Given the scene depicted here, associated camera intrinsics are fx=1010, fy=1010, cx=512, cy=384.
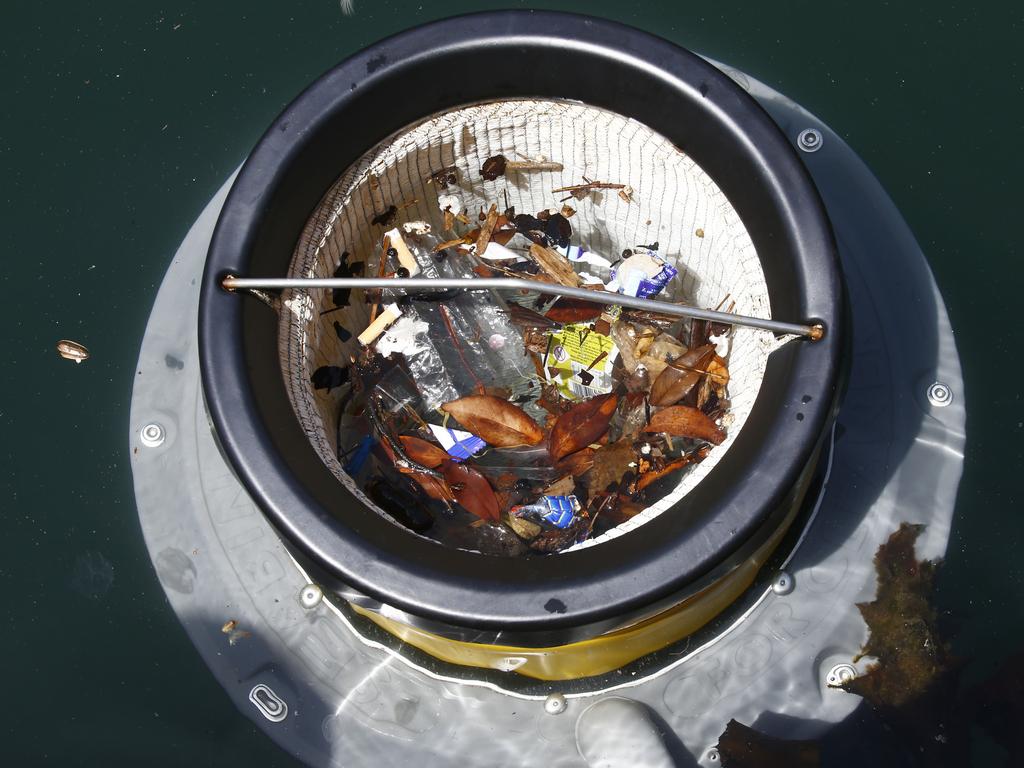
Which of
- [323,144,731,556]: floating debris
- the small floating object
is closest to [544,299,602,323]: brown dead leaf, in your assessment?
[323,144,731,556]: floating debris

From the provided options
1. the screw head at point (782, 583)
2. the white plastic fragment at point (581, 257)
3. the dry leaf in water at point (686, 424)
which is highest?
the white plastic fragment at point (581, 257)

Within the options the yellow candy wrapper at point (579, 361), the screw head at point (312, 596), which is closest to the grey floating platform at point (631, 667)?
the screw head at point (312, 596)

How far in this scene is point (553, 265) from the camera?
1048 millimetres

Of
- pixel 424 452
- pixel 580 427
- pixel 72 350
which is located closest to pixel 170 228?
pixel 72 350

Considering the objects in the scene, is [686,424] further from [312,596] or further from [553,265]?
[312,596]

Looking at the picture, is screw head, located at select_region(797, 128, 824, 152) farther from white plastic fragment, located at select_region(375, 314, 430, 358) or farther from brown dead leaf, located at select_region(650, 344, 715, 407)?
white plastic fragment, located at select_region(375, 314, 430, 358)

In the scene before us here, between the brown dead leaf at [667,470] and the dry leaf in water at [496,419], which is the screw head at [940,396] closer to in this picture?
the brown dead leaf at [667,470]

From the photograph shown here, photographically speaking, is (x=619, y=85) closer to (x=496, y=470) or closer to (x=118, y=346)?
(x=496, y=470)

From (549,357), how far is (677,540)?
1.29 ft

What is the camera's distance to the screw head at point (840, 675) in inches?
36.4

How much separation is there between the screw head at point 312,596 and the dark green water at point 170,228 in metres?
0.13

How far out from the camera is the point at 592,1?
1136 millimetres

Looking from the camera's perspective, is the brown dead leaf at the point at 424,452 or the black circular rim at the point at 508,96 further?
the brown dead leaf at the point at 424,452

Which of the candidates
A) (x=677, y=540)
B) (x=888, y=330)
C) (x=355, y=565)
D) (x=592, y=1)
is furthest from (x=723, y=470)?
(x=592, y=1)
